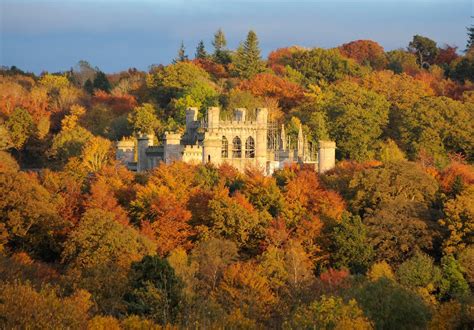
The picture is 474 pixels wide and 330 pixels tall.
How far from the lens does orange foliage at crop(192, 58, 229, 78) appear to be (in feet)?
310

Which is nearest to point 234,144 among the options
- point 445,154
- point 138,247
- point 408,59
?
point 445,154

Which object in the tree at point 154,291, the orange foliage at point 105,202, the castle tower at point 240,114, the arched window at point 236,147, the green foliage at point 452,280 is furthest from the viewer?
the castle tower at point 240,114

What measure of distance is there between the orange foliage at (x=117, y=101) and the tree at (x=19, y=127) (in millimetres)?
7291

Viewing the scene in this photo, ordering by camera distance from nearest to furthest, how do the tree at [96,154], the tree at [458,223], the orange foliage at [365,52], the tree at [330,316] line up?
the tree at [330,316]
the tree at [458,223]
the tree at [96,154]
the orange foliage at [365,52]

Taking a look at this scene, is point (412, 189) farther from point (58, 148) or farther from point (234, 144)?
point (58, 148)

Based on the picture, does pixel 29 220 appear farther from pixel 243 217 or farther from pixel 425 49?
pixel 425 49

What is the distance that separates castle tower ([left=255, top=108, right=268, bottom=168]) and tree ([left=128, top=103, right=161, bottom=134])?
33.6ft

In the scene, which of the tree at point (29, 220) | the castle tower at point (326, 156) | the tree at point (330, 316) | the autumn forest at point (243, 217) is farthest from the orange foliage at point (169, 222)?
the tree at point (330, 316)

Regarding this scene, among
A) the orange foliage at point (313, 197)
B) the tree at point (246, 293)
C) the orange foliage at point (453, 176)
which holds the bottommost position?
the tree at point (246, 293)

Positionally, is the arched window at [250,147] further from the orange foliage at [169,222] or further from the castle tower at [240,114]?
the orange foliage at [169,222]

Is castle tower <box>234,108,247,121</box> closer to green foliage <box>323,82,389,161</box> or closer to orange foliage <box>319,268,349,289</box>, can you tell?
green foliage <box>323,82,389,161</box>

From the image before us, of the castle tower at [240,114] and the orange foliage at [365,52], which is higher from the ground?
the orange foliage at [365,52]

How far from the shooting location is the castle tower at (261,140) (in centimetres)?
6391

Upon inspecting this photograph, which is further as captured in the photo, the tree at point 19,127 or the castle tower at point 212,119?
the tree at point 19,127
